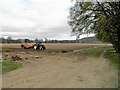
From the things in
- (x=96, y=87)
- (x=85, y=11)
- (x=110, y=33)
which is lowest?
(x=96, y=87)

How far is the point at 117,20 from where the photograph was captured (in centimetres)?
1908

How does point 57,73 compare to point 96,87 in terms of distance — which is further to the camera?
point 57,73

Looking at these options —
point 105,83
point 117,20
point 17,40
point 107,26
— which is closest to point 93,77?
point 105,83

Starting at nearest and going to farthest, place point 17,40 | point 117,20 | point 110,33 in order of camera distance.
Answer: point 117,20 → point 110,33 → point 17,40

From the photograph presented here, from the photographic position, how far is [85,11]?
36.3 metres

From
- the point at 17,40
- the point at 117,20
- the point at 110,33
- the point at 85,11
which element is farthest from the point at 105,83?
the point at 17,40

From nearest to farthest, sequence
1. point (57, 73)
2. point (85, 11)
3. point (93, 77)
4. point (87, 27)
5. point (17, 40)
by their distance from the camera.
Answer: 1. point (93, 77)
2. point (57, 73)
3. point (85, 11)
4. point (87, 27)
5. point (17, 40)

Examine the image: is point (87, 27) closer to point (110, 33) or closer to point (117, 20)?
point (110, 33)

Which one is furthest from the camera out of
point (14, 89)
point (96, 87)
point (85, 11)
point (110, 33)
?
point (85, 11)

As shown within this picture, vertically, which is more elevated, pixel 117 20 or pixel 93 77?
pixel 117 20

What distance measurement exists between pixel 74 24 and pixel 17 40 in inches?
→ 3163

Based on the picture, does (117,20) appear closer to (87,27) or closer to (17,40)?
(87,27)

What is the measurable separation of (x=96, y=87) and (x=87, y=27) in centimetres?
2750

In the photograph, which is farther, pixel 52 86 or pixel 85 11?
pixel 85 11
